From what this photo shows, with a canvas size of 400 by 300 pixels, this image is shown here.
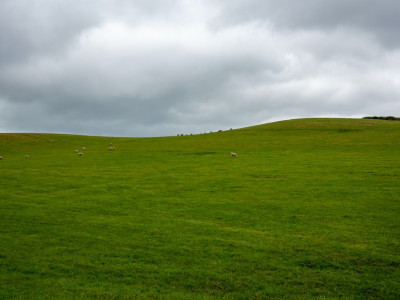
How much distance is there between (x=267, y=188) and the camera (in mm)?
24500

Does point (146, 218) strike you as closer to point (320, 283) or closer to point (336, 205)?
point (320, 283)

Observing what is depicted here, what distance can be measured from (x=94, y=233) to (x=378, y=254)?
1207cm

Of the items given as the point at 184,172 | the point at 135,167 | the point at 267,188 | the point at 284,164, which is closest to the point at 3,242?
the point at 267,188

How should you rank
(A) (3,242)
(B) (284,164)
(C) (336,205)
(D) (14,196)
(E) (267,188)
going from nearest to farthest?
1. (A) (3,242)
2. (C) (336,205)
3. (D) (14,196)
4. (E) (267,188)
5. (B) (284,164)

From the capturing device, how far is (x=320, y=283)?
33.2 ft

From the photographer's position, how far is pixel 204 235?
47.4 feet

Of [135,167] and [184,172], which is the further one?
[135,167]

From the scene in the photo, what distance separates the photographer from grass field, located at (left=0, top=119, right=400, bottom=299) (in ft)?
32.6

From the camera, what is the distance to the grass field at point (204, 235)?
9.94 metres

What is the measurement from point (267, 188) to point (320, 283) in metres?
14.5

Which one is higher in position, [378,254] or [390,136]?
[390,136]

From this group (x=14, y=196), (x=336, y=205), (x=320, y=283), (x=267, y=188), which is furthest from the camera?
(x=267, y=188)

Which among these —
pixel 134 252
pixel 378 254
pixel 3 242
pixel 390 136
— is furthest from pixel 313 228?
pixel 390 136

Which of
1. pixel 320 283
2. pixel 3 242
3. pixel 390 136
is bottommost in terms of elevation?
pixel 320 283
